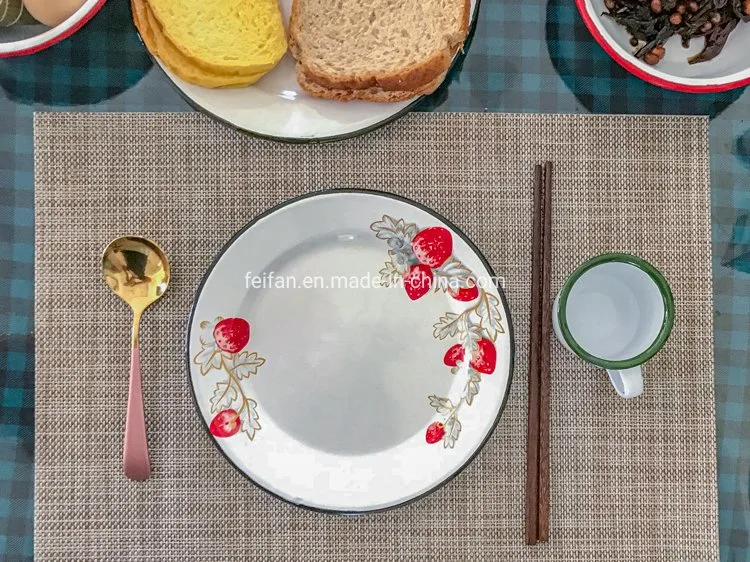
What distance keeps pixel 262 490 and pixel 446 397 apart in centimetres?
23

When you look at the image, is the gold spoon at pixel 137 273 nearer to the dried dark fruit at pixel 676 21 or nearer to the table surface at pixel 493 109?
the table surface at pixel 493 109

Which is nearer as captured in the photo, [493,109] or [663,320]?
[663,320]

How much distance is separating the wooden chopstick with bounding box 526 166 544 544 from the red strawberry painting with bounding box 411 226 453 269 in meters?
0.11

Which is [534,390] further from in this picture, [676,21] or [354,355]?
[676,21]

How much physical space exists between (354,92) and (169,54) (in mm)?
202

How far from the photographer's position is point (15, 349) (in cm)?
77

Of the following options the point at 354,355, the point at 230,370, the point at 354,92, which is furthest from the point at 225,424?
the point at 354,92

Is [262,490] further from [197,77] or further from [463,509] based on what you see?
[197,77]

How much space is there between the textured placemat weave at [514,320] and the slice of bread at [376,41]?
8cm

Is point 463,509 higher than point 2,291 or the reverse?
the reverse

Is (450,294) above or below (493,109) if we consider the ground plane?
below

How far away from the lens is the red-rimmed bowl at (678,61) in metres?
0.71

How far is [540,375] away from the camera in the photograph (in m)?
0.75

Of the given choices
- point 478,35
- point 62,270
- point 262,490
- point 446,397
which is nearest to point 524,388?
point 446,397
